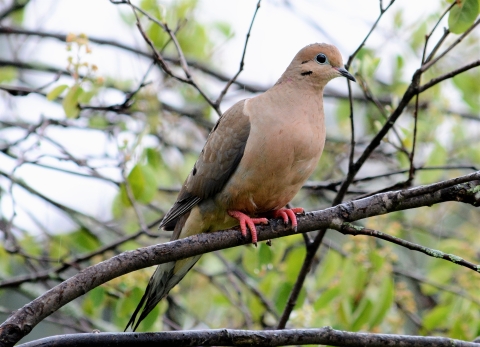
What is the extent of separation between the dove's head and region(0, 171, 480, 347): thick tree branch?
3.62 feet

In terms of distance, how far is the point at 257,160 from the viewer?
2.96m

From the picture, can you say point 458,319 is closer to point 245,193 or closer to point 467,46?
point 245,193

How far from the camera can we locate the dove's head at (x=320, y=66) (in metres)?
3.32

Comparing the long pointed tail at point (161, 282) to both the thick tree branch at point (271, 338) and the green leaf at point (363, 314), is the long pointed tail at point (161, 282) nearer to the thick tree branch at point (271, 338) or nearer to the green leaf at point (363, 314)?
the thick tree branch at point (271, 338)

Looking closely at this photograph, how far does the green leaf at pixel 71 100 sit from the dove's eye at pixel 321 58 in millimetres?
1252

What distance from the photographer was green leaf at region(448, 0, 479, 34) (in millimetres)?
2742

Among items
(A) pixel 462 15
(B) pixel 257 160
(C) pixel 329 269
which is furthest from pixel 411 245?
(C) pixel 329 269

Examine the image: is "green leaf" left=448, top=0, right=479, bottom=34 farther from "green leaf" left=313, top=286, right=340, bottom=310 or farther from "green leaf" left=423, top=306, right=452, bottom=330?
"green leaf" left=423, top=306, right=452, bottom=330

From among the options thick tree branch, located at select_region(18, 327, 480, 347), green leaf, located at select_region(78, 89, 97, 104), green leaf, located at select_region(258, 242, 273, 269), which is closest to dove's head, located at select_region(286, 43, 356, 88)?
green leaf, located at select_region(258, 242, 273, 269)

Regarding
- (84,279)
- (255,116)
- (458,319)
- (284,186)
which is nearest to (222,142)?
(255,116)

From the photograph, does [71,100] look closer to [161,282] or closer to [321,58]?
[161,282]

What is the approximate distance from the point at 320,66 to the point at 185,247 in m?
1.46

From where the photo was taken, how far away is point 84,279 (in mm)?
2109

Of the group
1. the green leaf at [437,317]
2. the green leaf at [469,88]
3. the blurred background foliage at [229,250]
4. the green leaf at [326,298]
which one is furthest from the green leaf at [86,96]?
the green leaf at [469,88]
